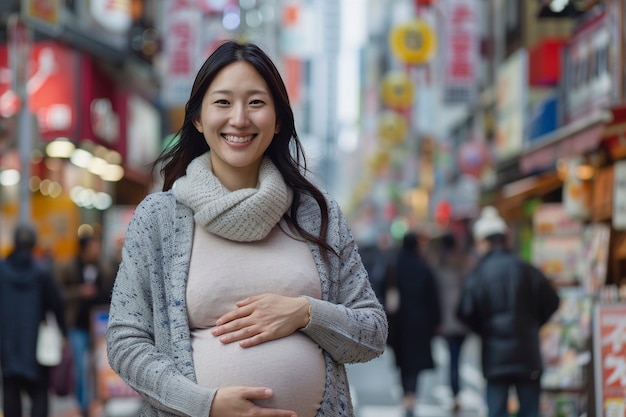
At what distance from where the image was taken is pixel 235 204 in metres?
3.09

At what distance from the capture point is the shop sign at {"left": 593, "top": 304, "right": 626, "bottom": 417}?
7.26 m

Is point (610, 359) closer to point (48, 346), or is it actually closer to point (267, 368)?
point (48, 346)

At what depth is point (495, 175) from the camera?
3023 cm

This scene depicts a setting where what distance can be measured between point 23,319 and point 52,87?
1408 cm

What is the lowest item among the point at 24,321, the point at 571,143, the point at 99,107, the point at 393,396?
the point at 393,396

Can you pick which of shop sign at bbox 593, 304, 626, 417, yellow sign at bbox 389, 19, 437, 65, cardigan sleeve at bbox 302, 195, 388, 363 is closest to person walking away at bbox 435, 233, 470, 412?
shop sign at bbox 593, 304, 626, 417

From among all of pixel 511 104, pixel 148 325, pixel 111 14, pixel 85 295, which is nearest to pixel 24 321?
pixel 85 295

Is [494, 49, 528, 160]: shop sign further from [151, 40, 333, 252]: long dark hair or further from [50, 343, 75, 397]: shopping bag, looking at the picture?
[151, 40, 333, 252]: long dark hair

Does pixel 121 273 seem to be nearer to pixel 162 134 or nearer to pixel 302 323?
pixel 302 323

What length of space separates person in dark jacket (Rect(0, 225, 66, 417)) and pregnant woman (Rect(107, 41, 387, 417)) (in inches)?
251

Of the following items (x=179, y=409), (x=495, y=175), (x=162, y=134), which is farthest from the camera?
(x=162, y=134)

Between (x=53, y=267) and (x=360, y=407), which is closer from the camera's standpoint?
(x=360, y=407)

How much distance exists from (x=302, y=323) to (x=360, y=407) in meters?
11.0

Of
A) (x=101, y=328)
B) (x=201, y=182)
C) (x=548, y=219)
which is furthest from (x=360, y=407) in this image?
(x=201, y=182)
